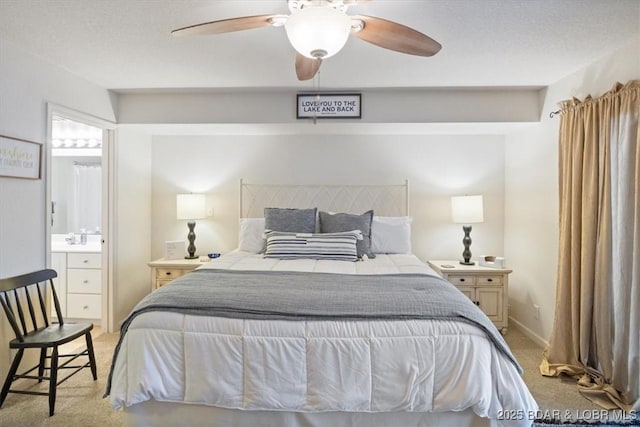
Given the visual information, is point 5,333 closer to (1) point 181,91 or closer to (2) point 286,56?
(1) point 181,91

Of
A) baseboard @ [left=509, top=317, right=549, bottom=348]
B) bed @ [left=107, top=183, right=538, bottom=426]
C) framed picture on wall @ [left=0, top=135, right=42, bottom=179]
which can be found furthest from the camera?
baseboard @ [left=509, top=317, right=549, bottom=348]

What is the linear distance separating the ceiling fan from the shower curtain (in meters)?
3.39

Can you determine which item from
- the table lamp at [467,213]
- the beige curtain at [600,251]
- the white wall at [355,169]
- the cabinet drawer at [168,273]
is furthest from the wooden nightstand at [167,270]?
the beige curtain at [600,251]

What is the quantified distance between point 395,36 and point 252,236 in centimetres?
237

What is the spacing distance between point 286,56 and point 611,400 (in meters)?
3.18

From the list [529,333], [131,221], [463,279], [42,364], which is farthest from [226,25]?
[529,333]

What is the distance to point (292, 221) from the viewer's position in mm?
3479

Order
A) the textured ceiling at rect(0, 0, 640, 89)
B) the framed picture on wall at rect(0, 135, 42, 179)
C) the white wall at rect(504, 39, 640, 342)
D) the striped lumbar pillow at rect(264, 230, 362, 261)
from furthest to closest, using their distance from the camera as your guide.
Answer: the striped lumbar pillow at rect(264, 230, 362, 261)
the white wall at rect(504, 39, 640, 342)
the framed picture on wall at rect(0, 135, 42, 179)
the textured ceiling at rect(0, 0, 640, 89)

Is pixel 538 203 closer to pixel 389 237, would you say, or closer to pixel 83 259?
pixel 389 237

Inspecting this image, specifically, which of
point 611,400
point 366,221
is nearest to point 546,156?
point 366,221

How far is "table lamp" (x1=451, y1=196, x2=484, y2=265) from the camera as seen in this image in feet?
12.0

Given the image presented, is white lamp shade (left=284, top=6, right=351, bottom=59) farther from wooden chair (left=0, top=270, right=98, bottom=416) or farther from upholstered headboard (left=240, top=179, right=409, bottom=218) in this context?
upholstered headboard (left=240, top=179, right=409, bottom=218)

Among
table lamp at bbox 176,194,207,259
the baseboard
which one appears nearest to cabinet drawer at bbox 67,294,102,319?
table lamp at bbox 176,194,207,259

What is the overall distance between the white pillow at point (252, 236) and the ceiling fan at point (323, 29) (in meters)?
1.87
